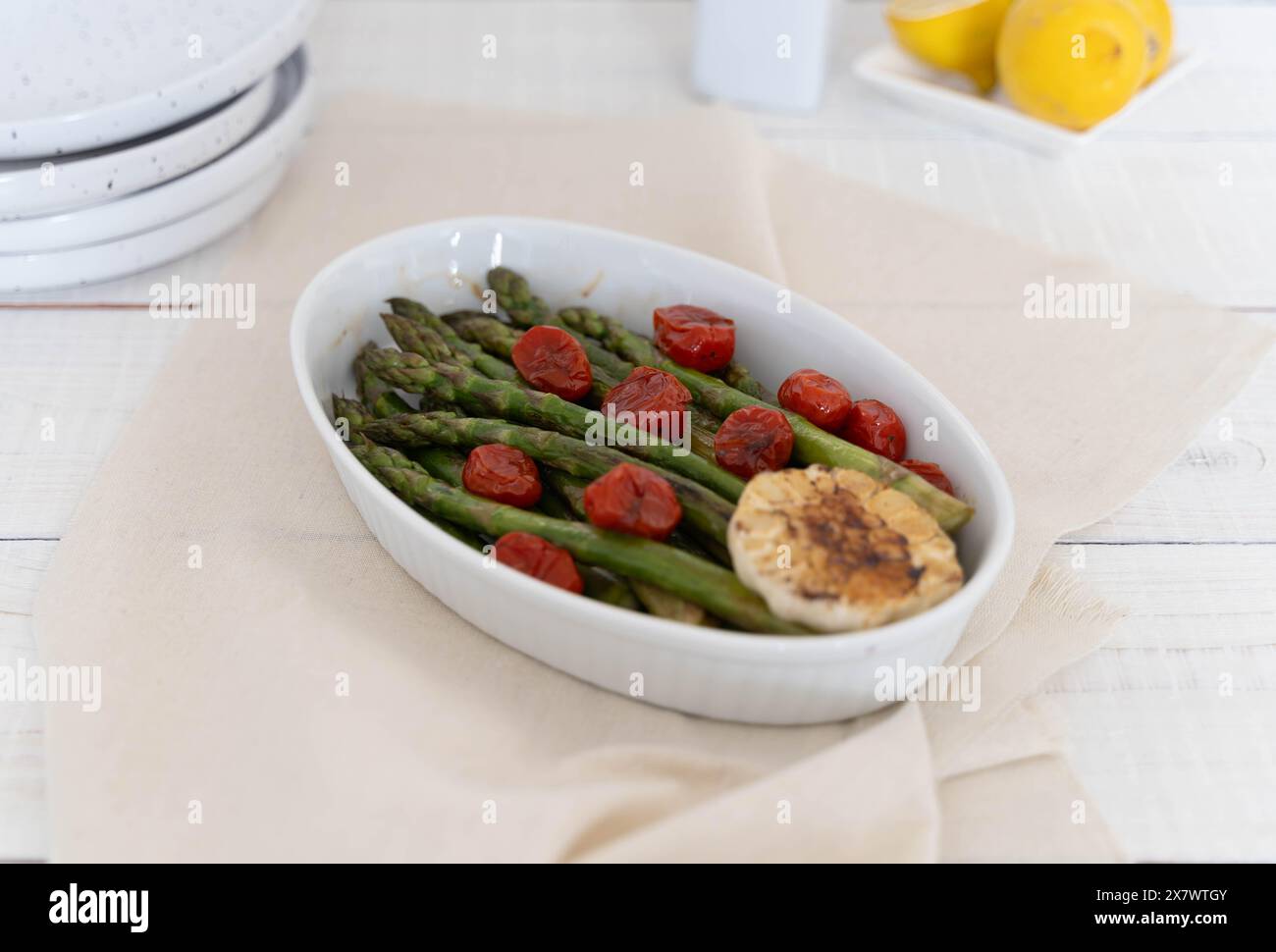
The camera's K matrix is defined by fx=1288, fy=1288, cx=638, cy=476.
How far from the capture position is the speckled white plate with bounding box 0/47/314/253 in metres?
2.34

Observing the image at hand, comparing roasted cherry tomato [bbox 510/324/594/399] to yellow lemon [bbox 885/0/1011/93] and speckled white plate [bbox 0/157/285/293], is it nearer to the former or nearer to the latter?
speckled white plate [bbox 0/157/285/293]

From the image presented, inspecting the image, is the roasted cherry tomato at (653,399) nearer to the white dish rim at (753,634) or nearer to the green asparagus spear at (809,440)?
the green asparagus spear at (809,440)

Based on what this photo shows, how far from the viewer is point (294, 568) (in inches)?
75.7

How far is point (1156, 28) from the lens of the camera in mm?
2926

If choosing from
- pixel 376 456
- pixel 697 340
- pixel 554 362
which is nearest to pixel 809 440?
pixel 697 340

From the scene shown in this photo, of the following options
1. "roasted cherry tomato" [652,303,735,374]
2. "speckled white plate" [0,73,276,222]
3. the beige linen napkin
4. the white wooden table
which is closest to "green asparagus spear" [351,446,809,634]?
the beige linen napkin

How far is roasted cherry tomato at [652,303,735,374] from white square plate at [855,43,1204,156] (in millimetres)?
1287

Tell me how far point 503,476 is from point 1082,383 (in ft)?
3.72

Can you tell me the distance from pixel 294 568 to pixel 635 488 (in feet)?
1.90

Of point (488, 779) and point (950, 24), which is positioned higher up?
point (950, 24)

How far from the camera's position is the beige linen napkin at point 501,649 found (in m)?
1.54

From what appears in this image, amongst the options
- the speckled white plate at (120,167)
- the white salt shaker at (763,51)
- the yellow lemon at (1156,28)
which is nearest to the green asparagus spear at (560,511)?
the speckled white plate at (120,167)
